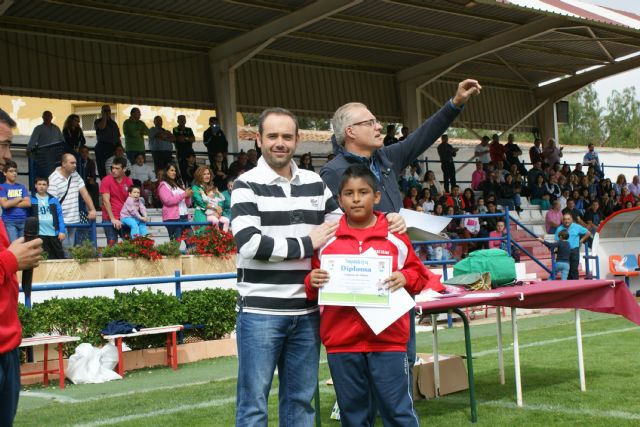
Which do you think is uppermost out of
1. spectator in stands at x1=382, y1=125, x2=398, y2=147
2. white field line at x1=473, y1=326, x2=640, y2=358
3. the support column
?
the support column

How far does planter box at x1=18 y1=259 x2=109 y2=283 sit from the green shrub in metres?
2.04

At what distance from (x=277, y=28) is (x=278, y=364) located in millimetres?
16962

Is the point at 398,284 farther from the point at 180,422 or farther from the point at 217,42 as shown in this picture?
the point at 217,42

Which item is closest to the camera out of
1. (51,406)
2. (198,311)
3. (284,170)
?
(284,170)

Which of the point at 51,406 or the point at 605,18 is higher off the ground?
the point at 605,18

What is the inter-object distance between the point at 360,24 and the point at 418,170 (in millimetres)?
4354

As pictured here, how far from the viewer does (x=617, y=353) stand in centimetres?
1001

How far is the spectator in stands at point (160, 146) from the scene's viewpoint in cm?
1950

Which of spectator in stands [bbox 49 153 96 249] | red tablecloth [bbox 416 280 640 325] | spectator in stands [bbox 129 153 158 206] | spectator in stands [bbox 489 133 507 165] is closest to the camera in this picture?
red tablecloth [bbox 416 280 640 325]

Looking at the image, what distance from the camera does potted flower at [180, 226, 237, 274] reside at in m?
14.8

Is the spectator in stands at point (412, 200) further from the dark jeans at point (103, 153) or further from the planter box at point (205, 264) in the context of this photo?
the planter box at point (205, 264)

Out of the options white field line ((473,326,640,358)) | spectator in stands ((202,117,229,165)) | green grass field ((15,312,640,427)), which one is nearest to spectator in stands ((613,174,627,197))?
spectator in stands ((202,117,229,165))

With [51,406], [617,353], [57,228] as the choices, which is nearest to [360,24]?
[57,228]

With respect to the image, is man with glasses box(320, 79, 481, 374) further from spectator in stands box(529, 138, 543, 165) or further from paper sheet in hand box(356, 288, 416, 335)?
spectator in stands box(529, 138, 543, 165)
